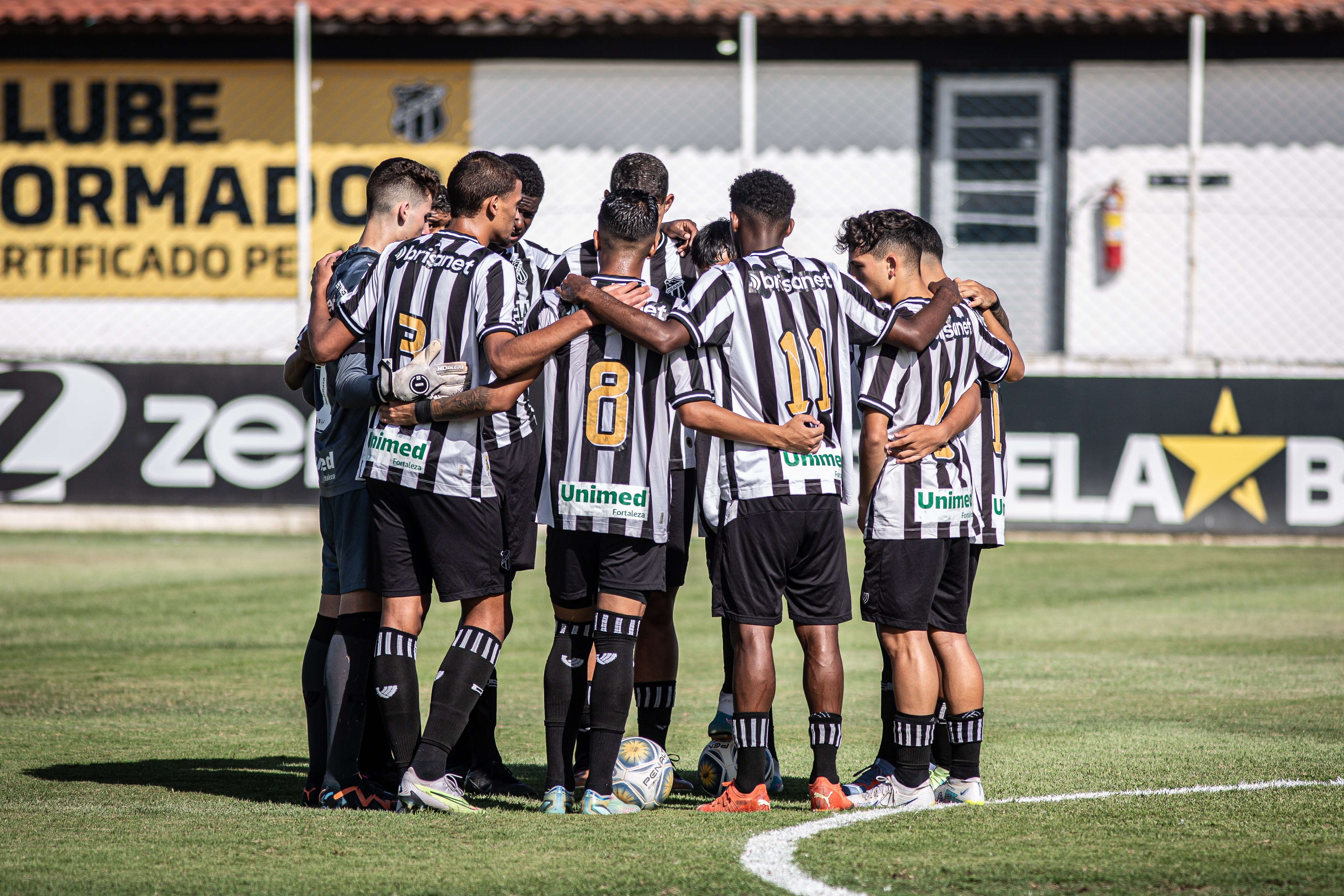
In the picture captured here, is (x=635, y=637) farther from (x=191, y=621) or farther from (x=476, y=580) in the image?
(x=191, y=621)

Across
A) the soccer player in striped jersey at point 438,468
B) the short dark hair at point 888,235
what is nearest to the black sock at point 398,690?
the soccer player in striped jersey at point 438,468

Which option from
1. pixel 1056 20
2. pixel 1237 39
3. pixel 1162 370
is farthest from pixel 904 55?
pixel 1162 370

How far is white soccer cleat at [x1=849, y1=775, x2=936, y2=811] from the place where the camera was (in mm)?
4984

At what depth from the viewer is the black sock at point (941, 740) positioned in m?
5.47

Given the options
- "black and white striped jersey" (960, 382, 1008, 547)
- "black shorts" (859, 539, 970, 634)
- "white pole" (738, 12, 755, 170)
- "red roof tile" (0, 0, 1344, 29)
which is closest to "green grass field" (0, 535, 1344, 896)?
"black shorts" (859, 539, 970, 634)

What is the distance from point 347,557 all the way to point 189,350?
9.75 metres

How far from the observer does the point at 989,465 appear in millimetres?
5496

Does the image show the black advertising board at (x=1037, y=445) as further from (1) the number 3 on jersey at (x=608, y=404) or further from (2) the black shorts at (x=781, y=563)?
(1) the number 3 on jersey at (x=608, y=404)

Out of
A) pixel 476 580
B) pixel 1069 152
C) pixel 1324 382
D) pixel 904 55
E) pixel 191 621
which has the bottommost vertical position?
pixel 191 621

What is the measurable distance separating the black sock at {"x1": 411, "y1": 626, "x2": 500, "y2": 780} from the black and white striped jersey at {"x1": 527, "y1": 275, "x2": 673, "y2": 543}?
1.66 feet

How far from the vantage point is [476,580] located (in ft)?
16.5

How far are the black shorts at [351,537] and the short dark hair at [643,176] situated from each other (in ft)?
4.92

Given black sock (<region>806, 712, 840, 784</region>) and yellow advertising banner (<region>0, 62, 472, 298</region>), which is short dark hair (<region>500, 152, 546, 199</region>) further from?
yellow advertising banner (<region>0, 62, 472, 298</region>)

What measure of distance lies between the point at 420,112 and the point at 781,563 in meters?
14.2
